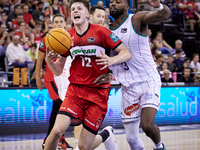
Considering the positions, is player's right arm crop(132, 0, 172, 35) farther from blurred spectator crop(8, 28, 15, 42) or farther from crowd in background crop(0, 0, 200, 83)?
blurred spectator crop(8, 28, 15, 42)

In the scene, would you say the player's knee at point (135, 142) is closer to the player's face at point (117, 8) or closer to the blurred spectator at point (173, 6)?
the player's face at point (117, 8)

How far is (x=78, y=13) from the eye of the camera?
12.5 feet

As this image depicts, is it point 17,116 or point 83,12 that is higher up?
point 83,12

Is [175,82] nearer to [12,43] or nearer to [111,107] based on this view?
[111,107]

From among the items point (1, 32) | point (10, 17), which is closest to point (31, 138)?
point (1, 32)

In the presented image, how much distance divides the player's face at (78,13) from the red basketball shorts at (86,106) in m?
0.78

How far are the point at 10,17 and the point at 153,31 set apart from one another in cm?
669

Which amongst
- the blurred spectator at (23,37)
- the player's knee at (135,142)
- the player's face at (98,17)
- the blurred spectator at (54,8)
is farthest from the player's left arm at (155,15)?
the blurred spectator at (54,8)

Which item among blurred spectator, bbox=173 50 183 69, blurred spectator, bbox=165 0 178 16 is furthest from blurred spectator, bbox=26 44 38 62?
blurred spectator, bbox=165 0 178 16

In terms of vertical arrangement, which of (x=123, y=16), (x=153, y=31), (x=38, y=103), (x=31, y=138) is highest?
(x=123, y=16)

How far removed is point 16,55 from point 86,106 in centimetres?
580

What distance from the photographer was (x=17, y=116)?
7367 mm

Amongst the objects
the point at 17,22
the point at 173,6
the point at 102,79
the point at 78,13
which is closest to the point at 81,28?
the point at 78,13

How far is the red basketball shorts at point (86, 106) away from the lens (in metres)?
3.69
